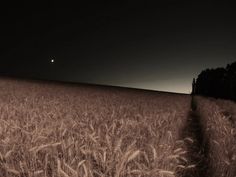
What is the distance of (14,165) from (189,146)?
2.67m

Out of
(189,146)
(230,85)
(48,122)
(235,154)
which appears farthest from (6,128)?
(230,85)

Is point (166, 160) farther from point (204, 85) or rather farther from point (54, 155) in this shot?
point (204, 85)

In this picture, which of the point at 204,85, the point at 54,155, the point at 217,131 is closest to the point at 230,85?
the point at 204,85

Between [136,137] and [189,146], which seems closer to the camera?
[136,137]

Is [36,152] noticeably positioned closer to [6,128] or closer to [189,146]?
[6,128]

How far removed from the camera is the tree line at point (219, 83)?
4588 centimetres

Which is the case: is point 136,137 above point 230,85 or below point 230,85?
below

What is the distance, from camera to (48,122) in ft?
17.9

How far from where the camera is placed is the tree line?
4588 centimetres

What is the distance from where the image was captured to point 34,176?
9.07 ft

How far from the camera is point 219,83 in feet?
183

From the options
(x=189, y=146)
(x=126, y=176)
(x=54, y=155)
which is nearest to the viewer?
(x=126, y=176)

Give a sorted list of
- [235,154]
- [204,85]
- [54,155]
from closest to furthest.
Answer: [54,155] → [235,154] → [204,85]

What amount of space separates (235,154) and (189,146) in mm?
842
